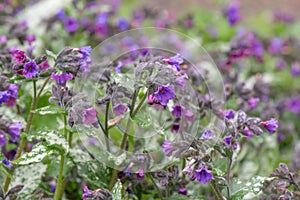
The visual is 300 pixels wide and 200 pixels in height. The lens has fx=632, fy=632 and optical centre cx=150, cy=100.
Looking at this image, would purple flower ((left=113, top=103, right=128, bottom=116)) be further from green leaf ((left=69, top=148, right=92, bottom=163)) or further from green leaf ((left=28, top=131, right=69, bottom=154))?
green leaf ((left=69, top=148, right=92, bottom=163))

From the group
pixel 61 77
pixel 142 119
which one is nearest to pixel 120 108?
pixel 142 119

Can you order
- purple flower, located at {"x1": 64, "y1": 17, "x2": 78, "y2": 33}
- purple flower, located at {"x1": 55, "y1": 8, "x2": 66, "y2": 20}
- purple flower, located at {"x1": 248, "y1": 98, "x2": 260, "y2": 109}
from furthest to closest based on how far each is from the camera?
1. purple flower, located at {"x1": 55, "y1": 8, "x2": 66, "y2": 20}
2. purple flower, located at {"x1": 64, "y1": 17, "x2": 78, "y2": 33}
3. purple flower, located at {"x1": 248, "y1": 98, "x2": 260, "y2": 109}

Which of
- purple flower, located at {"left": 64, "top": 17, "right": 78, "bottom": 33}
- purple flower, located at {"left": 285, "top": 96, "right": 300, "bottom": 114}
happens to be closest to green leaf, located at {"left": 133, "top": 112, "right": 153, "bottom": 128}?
purple flower, located at {"left": 64, "top": 17, "right": 78, "bottom": 33}

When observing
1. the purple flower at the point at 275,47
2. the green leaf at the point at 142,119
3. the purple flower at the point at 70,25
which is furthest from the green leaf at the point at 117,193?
the purple flower at the point at 275,47

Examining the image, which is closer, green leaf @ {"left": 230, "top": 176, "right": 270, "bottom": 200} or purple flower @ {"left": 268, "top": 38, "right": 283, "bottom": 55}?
green leaf @ {"left": 230, "top": 176, "right": 270, "bottom": 200}

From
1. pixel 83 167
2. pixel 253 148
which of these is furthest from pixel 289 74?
pixel 83 167

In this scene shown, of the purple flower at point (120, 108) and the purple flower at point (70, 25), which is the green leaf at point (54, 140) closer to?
the purple flower at point (120, 108)
